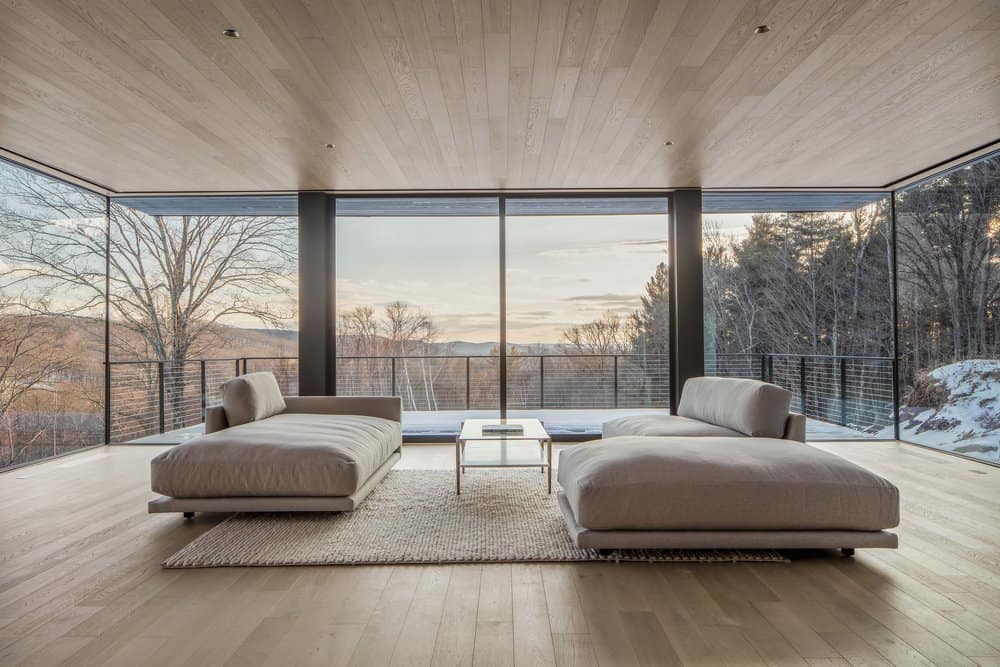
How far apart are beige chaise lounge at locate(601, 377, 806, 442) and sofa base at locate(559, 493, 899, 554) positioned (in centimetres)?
86

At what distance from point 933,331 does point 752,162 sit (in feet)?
7.25

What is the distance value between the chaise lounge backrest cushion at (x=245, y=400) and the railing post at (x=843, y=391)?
5196 millimetres

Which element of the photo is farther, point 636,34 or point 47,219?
point 47,219

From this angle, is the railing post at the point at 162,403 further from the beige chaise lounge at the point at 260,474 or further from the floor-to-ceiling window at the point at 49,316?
the beige chaise lounge at the point at 260,474

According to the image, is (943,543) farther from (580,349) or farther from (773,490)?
(580,349)

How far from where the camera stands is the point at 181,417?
6027mm

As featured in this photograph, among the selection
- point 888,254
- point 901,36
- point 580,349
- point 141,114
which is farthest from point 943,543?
point 141,114

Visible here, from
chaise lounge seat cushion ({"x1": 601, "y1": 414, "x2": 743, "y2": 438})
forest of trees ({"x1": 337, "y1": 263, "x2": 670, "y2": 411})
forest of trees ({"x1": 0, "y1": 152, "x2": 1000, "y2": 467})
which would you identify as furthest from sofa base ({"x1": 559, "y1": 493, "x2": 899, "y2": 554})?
forest of trees ({"x1": 337, "y1": 263, "x2": 670, "y2": 411})

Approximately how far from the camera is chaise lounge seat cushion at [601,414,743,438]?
3.44 meters

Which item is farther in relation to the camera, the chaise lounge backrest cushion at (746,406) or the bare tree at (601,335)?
the bare tree at (601,335)

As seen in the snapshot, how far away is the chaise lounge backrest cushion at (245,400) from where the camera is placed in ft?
12.1

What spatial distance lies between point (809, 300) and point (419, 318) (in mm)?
4392

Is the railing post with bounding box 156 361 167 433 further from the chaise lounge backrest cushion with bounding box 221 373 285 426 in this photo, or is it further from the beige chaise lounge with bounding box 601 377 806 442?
the beige chaise lounge with bounding box 601 377 806 442

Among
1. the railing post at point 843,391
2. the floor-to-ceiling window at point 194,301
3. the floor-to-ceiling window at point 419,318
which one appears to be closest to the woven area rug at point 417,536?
the floor-to-ceiling window at point 419,318
